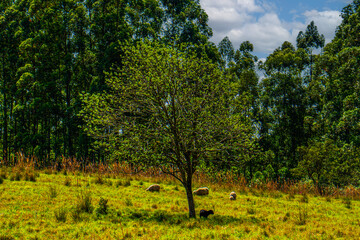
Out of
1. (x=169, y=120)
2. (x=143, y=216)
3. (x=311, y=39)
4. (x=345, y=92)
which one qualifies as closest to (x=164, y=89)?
(x=169, y=120)

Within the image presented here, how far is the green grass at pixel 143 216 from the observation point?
23.8 feet

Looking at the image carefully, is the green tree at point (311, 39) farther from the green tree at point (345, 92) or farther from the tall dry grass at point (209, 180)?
the tall dry grass at point (209, 180)

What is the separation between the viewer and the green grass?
7.26m

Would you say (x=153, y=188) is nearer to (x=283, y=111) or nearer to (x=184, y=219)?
(x=184, y=219)

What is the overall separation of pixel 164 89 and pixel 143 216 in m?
4.08

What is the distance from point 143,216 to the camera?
904 centimetres

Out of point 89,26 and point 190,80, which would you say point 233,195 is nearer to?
point 190,80

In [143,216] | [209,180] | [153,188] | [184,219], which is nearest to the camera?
[184,219]

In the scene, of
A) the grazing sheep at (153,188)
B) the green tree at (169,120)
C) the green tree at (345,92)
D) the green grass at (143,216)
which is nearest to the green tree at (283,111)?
the green tree at (345,92)

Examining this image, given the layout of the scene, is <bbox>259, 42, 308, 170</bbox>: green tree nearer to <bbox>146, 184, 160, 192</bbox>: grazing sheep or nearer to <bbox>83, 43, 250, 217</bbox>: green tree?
<bbox>146, 184, 160, 192</bbox>: grazing sheep

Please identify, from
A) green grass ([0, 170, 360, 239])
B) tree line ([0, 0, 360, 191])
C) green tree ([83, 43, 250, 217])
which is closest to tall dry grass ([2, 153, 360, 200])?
tree line ([0, 0, 360, 191])

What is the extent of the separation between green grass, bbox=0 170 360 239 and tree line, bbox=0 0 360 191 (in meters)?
1.73

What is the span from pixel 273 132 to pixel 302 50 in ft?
61.2

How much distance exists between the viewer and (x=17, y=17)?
33719 millimetres
